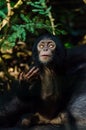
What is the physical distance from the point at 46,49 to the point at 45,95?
0.43 metres

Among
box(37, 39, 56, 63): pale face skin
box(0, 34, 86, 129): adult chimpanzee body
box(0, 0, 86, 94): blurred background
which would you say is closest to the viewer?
box(37, 39, 56, 63): pale face skin

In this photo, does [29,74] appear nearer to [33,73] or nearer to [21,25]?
[33,73]

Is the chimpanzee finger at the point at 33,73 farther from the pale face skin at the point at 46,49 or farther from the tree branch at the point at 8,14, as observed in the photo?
the tree branch at the point at 8,14

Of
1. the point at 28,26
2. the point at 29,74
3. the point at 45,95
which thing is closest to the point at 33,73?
the point at 29,74

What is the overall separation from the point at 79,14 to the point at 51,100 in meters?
2.15

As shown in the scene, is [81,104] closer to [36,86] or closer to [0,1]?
[36,86]

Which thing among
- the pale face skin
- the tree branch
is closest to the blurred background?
the tree branch

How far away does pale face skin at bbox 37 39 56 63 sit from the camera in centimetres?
484

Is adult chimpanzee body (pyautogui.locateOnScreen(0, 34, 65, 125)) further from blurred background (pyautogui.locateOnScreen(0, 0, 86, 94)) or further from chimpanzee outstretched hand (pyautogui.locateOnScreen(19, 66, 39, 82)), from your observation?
blurred background (pyautogui.locateOnScreen(0, 0, 86, 94))

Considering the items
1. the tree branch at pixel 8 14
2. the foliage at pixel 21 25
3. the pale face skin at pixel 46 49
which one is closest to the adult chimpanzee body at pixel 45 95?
the pale face skin at pixel 46 49

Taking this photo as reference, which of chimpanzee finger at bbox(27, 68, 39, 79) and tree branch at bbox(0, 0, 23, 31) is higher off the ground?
tree branch at bbox(0, 0, 23, 31)

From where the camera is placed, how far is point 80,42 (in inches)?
271

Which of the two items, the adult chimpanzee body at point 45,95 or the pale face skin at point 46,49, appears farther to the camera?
the adult chimpanzee body at point 45,95

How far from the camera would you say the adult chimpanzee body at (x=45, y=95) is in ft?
16.3
